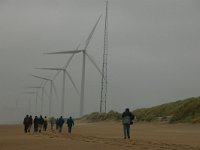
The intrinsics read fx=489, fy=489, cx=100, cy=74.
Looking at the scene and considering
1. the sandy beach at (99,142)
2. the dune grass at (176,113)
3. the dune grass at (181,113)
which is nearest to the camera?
the sandy beach at (99,142)

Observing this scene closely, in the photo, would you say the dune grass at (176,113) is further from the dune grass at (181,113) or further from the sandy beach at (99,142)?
the sandy beach at (99,142)

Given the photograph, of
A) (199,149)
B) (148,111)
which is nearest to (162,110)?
(148,111)

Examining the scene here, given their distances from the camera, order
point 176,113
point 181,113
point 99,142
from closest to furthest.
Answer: point 99,142 < point 181,113 < point 176,113

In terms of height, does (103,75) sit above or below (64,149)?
above

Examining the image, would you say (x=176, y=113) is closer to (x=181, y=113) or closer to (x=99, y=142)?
(x=181, y=113)

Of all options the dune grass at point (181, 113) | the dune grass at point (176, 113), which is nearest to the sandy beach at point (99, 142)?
the dune grass at point (176, 113)

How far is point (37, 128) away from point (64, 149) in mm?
27592

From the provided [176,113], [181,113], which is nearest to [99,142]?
[181,113]

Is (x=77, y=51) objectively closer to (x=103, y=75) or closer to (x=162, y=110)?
(x=103, y=75)

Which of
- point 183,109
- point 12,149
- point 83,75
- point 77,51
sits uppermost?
point 77,51

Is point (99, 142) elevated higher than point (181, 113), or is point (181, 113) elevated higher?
point (181, 113)

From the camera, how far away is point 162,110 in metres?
80.2

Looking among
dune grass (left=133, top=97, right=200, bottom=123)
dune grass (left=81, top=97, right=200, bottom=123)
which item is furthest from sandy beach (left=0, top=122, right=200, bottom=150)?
dune grass (left=133, top=97, right=200, bottom=123)

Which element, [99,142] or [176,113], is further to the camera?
[176,113]
